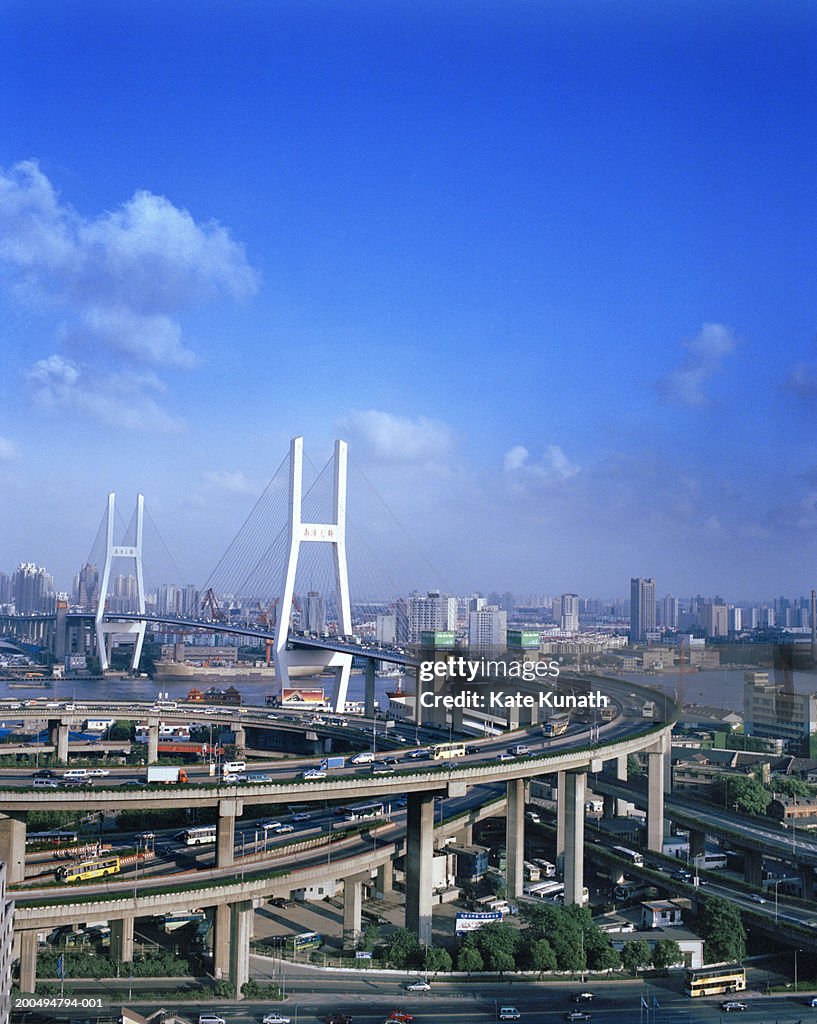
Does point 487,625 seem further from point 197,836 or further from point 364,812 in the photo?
point 197,836

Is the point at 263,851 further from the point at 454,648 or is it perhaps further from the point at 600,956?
the point at 454,648

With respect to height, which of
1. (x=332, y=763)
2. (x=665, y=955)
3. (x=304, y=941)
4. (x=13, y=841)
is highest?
(x=332, y=763)

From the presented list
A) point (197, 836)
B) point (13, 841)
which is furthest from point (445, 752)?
point (13, 841)

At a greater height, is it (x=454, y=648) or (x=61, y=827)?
(x=454, y=648)

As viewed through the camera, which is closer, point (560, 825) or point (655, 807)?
point (560, 825)

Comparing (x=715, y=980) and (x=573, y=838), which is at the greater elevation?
(x=573, y=838)

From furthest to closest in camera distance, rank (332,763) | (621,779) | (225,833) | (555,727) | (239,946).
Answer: (621,779), (555,727), (332,763), (225,833), (239,946)

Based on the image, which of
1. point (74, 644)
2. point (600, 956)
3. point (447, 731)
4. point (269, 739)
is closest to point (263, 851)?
point (600, 956)

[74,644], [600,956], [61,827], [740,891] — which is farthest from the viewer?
[74,644]
